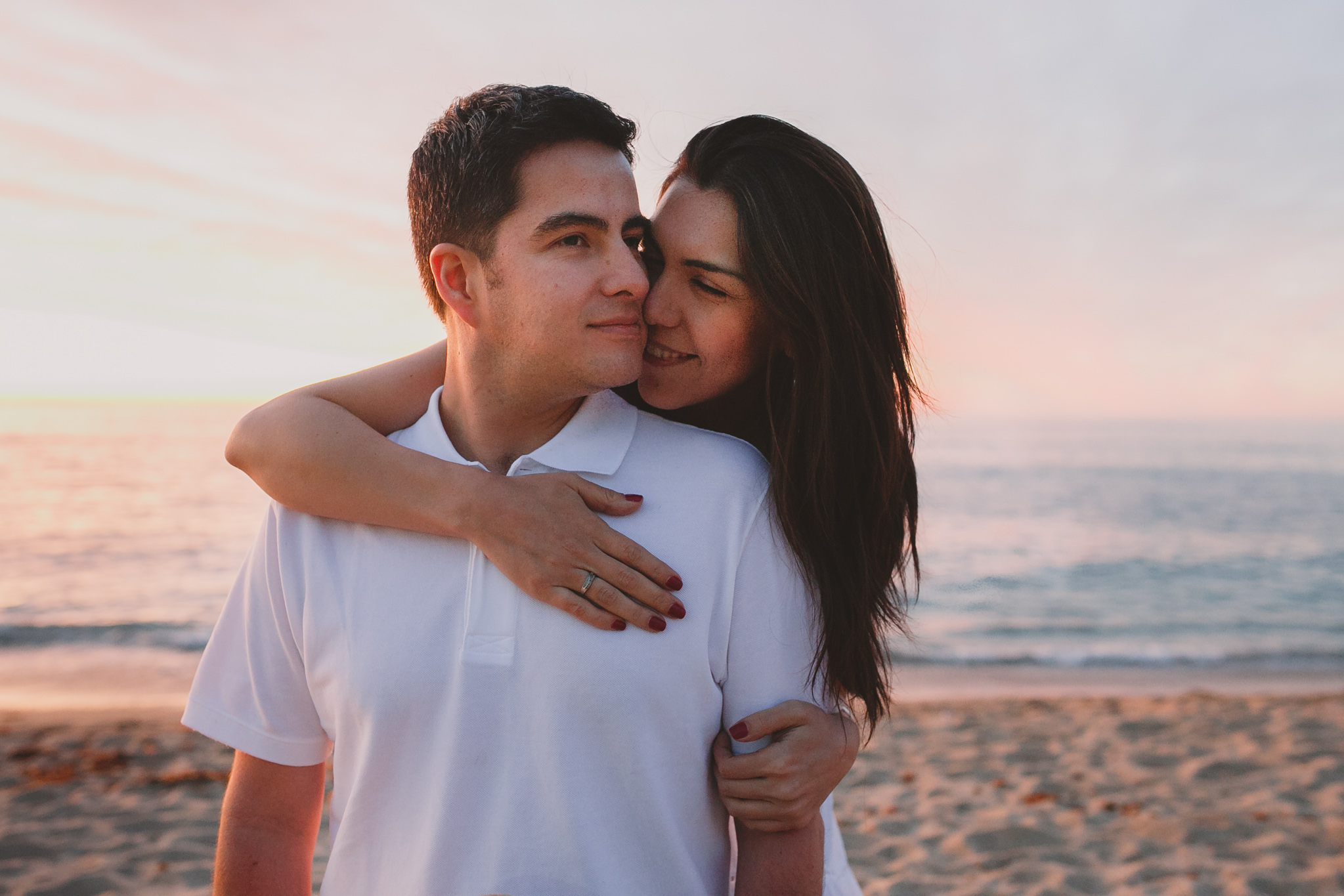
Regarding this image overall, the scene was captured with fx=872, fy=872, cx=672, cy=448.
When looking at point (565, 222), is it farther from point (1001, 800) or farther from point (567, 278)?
point (1001, 800)

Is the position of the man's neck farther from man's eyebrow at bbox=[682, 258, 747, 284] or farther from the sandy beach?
the sandy beach

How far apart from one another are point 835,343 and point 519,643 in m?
1.07

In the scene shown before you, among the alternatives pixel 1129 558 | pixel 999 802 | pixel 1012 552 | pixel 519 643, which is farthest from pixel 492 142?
pixel 1129 558

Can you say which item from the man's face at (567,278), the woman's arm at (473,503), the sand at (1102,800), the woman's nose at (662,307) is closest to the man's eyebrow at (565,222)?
the man's face at (567,278)

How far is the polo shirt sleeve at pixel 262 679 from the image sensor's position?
1836 millimetres

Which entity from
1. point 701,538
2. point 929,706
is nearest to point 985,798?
point 929,706

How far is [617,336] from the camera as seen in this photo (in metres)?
2.05

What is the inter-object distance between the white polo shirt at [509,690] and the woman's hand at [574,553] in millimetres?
45

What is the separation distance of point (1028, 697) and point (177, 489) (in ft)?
64.7

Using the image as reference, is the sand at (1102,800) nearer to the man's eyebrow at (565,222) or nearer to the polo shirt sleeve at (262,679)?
the polo shirt sleeve at (262,679)

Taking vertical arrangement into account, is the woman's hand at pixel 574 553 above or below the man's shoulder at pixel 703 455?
below

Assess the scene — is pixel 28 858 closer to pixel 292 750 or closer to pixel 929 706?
pixel 292 750

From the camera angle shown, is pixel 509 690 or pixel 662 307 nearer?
pixel 509 690

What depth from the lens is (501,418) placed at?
6.94 ft
